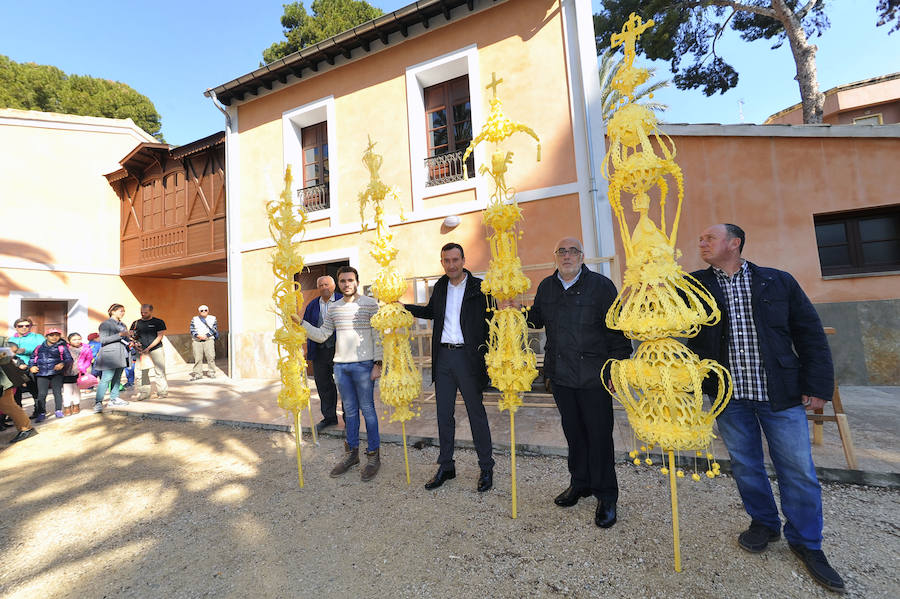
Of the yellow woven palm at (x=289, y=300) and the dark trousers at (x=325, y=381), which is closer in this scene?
the yellow woven palm at (x=289, y=300)

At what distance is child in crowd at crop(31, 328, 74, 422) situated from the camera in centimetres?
549

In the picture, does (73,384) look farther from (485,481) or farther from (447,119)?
(447,119)

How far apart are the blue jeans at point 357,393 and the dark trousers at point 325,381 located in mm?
1140

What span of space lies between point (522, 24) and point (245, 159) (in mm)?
6872

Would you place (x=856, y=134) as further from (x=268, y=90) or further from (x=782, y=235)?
(x=268, y=90)

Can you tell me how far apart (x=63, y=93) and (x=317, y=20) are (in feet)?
41.5

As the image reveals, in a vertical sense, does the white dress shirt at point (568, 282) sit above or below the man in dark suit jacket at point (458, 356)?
above

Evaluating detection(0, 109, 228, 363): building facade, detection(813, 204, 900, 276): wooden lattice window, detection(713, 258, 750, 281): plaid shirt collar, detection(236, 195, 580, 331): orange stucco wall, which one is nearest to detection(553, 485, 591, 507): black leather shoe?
detection(713, 258, 750, 281): plaid shirt collar

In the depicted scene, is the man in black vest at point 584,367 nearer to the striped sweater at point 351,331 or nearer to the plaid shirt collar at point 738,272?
the plaid shirt collar at point 738,272

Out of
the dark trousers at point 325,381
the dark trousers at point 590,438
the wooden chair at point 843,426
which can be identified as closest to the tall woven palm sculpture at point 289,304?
the dark trousers at point 325,381

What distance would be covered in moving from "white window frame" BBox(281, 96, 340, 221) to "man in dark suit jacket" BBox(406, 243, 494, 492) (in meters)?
5.47

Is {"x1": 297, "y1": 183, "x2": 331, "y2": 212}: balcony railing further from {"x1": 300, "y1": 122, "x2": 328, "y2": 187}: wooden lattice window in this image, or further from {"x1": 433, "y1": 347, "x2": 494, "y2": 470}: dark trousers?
{"x1": 433, "y1": 347, "x2": 494, "y2": 470}: dark trousers

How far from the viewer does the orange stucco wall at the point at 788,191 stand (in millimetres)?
5141

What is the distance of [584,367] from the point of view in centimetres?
236
